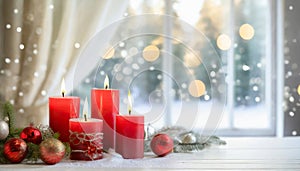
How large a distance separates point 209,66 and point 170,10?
0.32m

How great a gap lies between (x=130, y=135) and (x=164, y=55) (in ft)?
2.96

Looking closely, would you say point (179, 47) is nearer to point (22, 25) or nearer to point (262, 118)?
point (262, 118)

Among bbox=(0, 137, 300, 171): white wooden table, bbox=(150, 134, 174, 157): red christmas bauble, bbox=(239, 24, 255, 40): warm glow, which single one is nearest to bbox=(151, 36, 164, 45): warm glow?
bbox=(239, 24, 255, 40): warm glow

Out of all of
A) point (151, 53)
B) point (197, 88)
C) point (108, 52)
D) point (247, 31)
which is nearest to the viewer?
point (108, 52)

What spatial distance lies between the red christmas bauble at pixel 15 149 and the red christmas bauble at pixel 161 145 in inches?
14.7

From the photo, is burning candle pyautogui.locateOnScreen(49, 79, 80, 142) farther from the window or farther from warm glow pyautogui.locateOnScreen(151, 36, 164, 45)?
warm glow pyautogui.locateOnScreen(151, 36, 164, 45)

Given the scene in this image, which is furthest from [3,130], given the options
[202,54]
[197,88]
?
[202,54]

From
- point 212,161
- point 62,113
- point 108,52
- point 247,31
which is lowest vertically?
point 212,161

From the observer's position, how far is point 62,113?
148 centimetres

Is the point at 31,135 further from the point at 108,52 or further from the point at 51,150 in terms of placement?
the point at 108,52

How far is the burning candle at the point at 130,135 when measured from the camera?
142 cm

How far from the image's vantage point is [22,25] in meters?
2.02

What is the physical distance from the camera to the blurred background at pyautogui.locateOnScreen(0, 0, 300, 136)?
200 cm

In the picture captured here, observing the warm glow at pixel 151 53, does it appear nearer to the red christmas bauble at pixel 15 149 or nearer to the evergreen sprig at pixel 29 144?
the evergreen sprig at pixel 29 144
